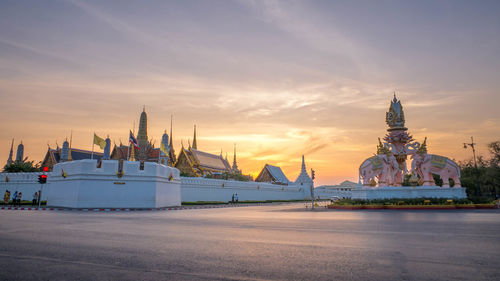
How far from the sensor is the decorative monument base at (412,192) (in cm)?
2612

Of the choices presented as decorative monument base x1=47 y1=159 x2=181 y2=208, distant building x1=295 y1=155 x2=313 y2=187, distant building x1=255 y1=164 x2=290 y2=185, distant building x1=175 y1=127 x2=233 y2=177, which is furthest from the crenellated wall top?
distant building x1=255 y1=164 x2=290 y2=185

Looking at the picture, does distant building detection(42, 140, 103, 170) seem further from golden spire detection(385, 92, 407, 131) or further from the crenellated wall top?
golden spire detection(385, 92, 407, 131)

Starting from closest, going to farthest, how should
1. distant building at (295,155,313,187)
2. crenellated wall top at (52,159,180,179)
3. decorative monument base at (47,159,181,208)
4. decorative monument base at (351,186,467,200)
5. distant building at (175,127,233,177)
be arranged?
decorative monument base at (47,159,181,208), crenellated wall top at (52,159,180,179), decorative monument base at (351,186,467,200), distant building at (175,127,233,177), distant building at (295,155,313,187)

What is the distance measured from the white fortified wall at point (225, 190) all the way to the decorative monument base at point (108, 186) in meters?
9.05

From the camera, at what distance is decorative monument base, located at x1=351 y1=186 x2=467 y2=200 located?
85.7ft

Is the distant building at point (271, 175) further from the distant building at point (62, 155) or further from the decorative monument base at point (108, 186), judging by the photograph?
the decorative monument base at point (108, 186)

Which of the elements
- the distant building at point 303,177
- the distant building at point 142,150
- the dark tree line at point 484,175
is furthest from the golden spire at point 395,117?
the distant building at point 142,150

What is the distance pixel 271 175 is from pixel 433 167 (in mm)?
52018

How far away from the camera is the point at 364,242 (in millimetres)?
7633

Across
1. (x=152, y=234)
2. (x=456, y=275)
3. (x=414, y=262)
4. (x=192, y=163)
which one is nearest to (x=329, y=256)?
(x=414, y=262)

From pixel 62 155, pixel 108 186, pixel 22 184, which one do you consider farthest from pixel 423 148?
pixel 62 155

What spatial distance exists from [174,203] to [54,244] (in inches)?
881

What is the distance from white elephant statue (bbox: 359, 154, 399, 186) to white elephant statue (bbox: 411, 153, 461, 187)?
1.72 metres

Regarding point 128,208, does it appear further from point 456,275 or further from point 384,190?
point 456,275
